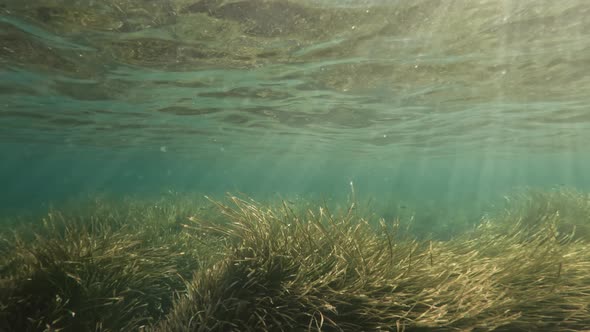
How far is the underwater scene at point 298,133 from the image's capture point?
335cm

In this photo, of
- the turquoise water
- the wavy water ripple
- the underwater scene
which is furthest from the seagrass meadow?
the wavy water ripple

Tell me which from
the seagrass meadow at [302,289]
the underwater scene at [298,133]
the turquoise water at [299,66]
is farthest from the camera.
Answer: the turquoise water at [299,66]

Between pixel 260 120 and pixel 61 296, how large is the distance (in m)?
18.2

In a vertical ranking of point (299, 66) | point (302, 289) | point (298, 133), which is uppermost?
point (299, 66)

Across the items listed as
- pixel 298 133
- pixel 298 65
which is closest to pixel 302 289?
pixel 298 65

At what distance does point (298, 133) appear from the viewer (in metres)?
25.6

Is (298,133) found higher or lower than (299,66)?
lower

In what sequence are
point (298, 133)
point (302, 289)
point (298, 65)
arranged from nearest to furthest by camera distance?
point (302, 289) → point (298, 65) → point (298, 133)

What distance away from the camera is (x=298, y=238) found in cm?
417

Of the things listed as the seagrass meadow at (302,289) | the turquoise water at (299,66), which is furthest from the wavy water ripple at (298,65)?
the seagrass meadow at (302,289)

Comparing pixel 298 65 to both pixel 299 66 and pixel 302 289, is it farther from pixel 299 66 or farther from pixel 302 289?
pixel 302 289

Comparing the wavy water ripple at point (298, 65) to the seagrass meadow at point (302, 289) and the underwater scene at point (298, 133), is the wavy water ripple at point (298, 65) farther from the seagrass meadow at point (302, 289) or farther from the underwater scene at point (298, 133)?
the seagrass meadow at point (302, 289)

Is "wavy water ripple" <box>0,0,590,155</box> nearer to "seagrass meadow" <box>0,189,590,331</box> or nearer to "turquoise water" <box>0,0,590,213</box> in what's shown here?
"turquoise water" <box>0,0,590,213</box>

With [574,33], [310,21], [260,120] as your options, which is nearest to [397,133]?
Result: [260,120]
